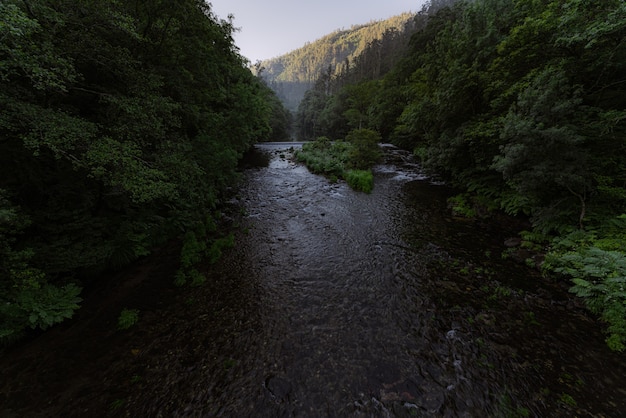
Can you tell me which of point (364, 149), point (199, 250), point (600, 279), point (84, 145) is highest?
point (84, 145)

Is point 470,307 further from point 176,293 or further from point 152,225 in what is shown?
point 152,225

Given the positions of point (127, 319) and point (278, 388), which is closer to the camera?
point (278, 388)

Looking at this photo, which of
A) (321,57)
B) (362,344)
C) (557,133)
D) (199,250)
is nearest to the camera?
(362,344)

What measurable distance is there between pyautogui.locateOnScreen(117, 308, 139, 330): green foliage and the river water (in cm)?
20

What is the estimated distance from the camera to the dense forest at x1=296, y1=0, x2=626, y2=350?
6.12 meters

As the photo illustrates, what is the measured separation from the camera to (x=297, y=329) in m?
5.14

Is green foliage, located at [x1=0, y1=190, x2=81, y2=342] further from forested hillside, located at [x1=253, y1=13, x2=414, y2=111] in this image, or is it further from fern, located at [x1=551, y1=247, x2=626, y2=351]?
forested hillside, located at [x1=253, y1=13, x2=414, y2=111]

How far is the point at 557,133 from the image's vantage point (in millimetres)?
6613

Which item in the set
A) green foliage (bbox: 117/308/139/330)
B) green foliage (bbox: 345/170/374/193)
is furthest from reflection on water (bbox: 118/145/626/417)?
green foliage (bbox: 345/170/374/193)

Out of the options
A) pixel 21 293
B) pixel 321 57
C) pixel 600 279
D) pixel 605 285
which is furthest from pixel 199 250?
pixel 321 57

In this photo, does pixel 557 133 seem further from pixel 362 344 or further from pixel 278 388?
pixel 278 388

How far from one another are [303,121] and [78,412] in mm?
79509

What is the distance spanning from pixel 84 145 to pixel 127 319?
3.72 m

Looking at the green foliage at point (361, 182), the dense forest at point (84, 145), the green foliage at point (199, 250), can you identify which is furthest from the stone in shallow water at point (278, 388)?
the green foliage at point (361, 182)
